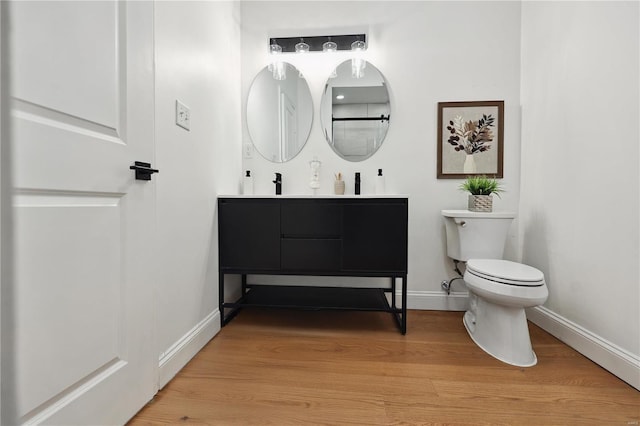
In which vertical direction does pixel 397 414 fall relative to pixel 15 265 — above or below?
below

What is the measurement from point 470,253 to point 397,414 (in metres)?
1.06

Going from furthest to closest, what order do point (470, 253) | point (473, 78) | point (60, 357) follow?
1. point (473, 78)
2. point (470, 253)
3. point (60, 357)

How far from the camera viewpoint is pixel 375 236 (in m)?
1.50

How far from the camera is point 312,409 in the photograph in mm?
953

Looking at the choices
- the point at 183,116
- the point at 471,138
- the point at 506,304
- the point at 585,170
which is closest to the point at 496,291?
the point at 506,304

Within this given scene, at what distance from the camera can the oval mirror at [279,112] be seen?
6.39ft

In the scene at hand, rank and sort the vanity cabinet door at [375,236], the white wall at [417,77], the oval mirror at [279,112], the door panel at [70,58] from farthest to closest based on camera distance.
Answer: the oval mirror at [279,112], the white wall at [417,77], the vanity cabinet door at [375,236], the door panel at [70,58]

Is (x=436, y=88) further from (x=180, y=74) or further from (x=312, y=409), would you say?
(x=312, y=409)

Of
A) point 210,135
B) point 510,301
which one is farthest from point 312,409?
point 210,135

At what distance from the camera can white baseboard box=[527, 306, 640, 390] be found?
1.08m

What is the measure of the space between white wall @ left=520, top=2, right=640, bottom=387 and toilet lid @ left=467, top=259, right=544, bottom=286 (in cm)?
30

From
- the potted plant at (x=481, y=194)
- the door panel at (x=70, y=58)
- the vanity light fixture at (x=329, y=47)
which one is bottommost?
the potted plant at (x=481, y=194)

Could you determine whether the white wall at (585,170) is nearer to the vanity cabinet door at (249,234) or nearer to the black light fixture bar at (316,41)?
the black light fixture bar at (316,41)

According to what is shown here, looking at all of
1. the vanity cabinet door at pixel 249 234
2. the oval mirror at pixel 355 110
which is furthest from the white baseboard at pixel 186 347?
the oval mirror at pixel 355 110
